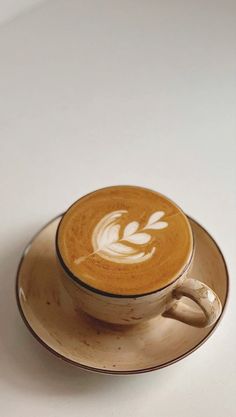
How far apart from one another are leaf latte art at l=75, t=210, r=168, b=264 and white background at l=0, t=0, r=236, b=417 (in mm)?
118

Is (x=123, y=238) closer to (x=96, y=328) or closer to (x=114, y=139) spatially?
(x=96, y=328)

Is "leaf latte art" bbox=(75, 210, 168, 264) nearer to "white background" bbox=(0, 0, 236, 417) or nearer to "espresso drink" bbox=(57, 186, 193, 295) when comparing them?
"espresso drink" bbox=(57, 186, 193, 295)

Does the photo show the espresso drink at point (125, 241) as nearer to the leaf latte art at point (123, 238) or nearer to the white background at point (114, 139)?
the leaf latte art at point (123, 238)

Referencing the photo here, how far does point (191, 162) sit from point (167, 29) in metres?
0.31

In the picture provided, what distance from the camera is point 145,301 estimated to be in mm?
512

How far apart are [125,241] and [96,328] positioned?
9cm

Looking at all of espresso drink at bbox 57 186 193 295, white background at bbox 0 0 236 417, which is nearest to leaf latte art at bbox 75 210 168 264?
espresso drink at bbox 57 186 193 295

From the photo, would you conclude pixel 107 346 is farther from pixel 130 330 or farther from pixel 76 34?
pixel 76 34

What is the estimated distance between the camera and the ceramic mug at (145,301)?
51cm

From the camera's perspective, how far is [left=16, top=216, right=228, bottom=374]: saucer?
1.77ft

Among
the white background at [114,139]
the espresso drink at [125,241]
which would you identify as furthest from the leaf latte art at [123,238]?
the white background at [114,139]

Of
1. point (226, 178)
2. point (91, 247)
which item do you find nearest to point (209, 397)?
point (91, 247)

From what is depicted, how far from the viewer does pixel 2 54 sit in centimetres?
92

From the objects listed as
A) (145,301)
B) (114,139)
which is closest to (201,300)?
(145,301)
